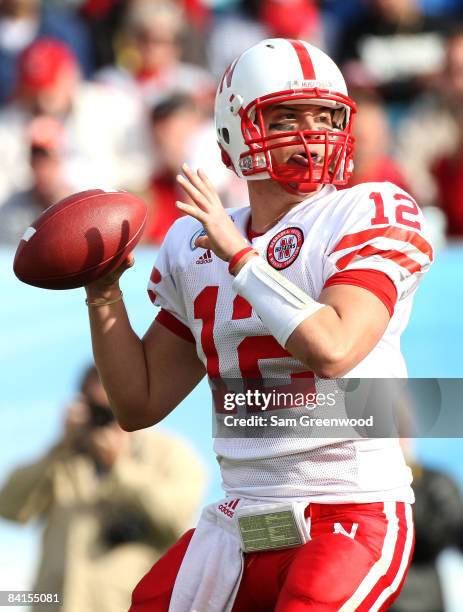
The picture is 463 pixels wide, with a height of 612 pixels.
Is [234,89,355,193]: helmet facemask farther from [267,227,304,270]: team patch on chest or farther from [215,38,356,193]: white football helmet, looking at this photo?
[267,227,304,270]: team patch on chest

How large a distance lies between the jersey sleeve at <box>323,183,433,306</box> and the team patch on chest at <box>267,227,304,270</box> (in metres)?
0.09

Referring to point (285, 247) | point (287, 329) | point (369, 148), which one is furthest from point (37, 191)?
point (287, 329)

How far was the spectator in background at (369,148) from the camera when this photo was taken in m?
5.72

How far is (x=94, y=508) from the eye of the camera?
4.59 meters

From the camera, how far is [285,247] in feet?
9.36

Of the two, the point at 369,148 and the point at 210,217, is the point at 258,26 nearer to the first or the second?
the point at 369,148

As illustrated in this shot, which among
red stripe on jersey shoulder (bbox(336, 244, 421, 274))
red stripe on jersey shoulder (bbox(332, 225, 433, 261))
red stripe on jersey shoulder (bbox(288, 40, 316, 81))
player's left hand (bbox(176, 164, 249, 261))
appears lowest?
red stripe on jersey shoulder (bbox(336, 244, 421, 274))

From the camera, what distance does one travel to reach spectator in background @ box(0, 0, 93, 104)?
782 cm

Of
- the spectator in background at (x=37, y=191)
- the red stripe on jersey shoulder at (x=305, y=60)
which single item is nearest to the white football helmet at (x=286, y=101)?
the red stripe on jersey shoulder at (x=305, y=60)

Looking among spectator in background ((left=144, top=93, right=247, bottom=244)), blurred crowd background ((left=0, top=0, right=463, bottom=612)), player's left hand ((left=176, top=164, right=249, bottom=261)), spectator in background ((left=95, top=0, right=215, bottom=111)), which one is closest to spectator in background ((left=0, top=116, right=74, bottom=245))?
blurred crowd background ((left=0, top=0, right=463, bottom=612))

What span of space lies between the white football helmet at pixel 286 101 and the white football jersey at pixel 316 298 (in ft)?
0.29

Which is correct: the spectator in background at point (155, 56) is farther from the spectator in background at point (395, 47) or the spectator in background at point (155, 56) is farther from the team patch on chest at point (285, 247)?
the team patch on chest at point (285, 247)

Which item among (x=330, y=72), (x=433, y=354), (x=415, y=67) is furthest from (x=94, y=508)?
(x=415, y=67)

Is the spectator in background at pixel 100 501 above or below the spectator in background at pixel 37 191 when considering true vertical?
below
